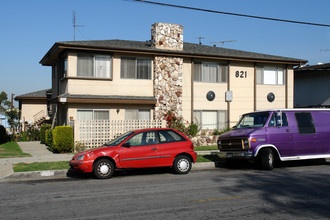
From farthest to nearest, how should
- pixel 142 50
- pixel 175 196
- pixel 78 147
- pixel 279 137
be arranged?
1. pixel 142 50
2. pixel 78 147
3. pixel 279 137
4. pixel 175 196

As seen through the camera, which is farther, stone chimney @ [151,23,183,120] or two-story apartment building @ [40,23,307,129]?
stone chimney @ [151,23,183,120]

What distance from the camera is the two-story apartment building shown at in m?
19.9

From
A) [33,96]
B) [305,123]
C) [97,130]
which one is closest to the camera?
[305,123]

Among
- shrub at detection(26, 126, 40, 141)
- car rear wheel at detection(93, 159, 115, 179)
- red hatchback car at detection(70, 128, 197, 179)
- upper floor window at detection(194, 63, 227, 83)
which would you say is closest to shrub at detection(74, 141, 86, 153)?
red hatchback car at detection(70, 128, 197, 179)

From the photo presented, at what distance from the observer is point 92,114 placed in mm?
20016

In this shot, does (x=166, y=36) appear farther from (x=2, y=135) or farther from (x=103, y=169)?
(x=2, y=135)

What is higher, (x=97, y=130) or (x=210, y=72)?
(x=210, y=72)

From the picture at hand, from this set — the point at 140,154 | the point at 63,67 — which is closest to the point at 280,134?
the point at 140,154

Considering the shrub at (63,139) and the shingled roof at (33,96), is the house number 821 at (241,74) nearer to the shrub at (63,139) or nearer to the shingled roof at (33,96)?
the shrub at (63,139)

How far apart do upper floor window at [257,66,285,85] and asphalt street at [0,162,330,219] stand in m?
13.2

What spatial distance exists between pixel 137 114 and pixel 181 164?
9.36 metres

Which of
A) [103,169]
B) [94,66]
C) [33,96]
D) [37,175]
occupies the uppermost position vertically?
[94,66]

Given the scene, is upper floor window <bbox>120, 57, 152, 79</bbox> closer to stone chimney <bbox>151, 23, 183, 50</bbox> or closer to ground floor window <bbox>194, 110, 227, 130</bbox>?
stone chimney <bbox>151, 23, 183, 50</bbox>

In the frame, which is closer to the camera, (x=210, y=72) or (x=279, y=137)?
(x=279, y=137)
